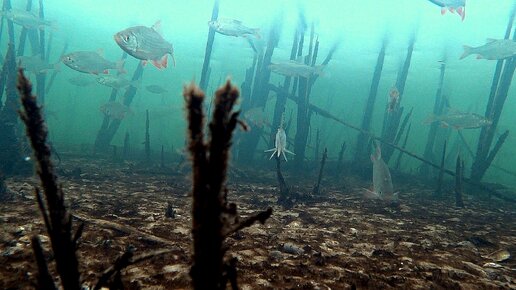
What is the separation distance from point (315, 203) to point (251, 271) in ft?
14.0

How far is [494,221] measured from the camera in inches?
262

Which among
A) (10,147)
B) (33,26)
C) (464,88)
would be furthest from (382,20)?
(464,88)

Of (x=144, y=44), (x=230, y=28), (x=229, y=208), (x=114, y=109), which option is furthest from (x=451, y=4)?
(x=114, y=109)

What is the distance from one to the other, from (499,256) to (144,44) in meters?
7.13

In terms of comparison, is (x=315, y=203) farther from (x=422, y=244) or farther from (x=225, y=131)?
(x=225, y=131)

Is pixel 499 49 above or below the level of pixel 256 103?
above

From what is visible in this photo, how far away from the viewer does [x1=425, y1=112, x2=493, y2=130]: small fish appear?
9203 mm

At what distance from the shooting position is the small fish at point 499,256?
155 inches

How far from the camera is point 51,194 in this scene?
1.39 meters

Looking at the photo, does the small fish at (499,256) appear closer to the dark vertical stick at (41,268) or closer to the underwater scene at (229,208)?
the underwater scene at (229,208)

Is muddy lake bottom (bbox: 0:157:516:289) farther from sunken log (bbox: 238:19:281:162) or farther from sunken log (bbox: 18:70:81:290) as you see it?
sunken log (bbox: 238:19:281:162)

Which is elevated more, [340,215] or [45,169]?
[45,169]

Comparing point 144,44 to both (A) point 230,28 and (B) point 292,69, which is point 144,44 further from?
(B) point 292,69

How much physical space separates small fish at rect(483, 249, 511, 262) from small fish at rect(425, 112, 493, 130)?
624cm
